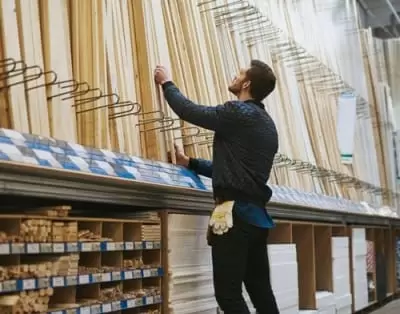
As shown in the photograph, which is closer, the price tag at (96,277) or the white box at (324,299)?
the price tag at (96,277)

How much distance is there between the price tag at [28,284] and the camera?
2.10 m

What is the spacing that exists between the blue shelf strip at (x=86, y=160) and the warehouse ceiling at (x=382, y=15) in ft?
22.8

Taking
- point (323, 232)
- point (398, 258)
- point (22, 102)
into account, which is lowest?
point (398, 258)

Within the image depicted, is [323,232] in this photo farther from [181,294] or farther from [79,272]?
[79,272]

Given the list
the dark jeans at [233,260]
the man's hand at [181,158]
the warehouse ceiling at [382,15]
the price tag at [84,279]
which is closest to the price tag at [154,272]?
the dark jeans at [233,260]

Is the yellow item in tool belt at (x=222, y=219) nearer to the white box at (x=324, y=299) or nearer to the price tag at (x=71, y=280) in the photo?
the price tag at (x=71, y=280)

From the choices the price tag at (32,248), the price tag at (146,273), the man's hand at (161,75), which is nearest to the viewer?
the price tag at (32,248)

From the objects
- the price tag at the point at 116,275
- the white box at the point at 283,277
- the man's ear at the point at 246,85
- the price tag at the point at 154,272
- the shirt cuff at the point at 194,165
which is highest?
the man's ear at the point at 246,85

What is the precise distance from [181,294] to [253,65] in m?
1.06

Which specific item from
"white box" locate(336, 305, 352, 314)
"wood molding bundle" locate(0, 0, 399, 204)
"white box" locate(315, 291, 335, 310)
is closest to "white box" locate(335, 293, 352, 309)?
"white box" locate(336, 305, 352, 314)

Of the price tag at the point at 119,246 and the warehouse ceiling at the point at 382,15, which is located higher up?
the warehouse ceiling at the point at 382,15

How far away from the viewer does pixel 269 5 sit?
528 cm

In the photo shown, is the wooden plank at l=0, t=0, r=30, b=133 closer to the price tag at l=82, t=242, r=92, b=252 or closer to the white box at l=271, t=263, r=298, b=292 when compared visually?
the price tag at l=82, t=242, r=92, b=252

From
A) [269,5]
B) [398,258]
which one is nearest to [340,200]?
[269,5]
